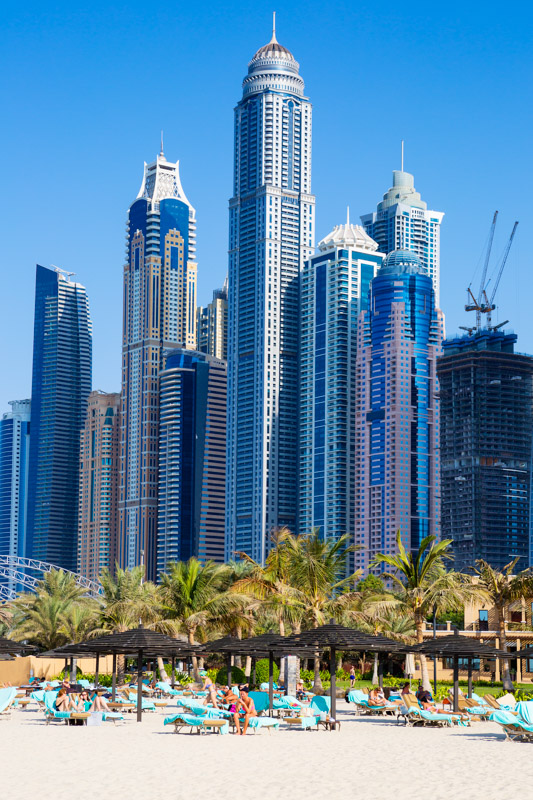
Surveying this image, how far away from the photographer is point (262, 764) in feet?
73.0

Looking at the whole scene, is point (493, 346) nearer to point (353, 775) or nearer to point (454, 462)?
point (454, 462)

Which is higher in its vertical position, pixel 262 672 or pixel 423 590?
pixel 423 590

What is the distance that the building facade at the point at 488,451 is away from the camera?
186625mm

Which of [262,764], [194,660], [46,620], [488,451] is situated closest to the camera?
[262,764]

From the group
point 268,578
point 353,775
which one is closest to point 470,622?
point 268,578

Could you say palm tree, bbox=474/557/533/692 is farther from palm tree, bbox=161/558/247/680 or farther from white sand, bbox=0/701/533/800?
white sand, bbox=0/701/533/800

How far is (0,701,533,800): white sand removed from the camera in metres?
18.1

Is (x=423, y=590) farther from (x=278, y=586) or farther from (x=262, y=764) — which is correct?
(x=262, y=764)

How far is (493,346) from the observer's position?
19212cm

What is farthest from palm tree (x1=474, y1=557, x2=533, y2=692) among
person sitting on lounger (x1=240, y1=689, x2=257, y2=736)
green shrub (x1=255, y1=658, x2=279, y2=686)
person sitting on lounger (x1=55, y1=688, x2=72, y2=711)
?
person sitting on lounger (x1=55, y1=688, x2=72, y2=711)

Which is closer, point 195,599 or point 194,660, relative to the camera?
point 194,660

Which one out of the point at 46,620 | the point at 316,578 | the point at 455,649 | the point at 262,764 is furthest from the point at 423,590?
the point at 262,764

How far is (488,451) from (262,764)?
16936 cm

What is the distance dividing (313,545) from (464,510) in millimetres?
141583
